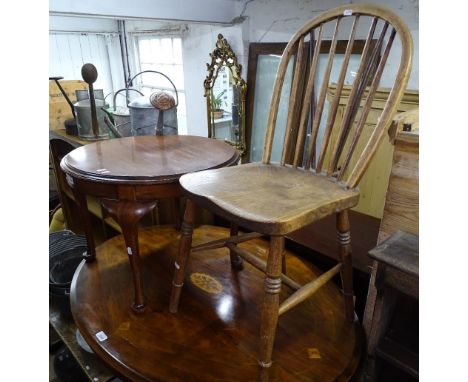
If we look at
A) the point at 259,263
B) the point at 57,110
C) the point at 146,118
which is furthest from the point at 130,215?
the point at 57,110

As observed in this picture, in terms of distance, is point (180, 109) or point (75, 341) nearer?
point (75, 341)

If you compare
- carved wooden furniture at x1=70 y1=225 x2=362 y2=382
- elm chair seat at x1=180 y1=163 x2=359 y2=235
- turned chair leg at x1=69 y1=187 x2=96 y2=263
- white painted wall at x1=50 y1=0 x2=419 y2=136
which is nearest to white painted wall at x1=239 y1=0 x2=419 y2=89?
white painted wall at x1=50 y1=0 x2=419 y2=136

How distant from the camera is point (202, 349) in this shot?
108 cm

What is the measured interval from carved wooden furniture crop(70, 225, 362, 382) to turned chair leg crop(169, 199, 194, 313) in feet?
0.18

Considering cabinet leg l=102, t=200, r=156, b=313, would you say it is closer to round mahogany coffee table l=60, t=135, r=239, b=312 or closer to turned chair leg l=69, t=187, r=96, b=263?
round mahogany coffee table l=60, t=135, r=239, b=312

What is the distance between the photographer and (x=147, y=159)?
1.26 metres

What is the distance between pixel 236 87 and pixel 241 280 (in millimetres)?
1396

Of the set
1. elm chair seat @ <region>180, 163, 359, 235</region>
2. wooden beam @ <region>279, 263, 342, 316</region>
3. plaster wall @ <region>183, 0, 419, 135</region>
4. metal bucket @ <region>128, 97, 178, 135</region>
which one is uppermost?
plaster wall @ <region>183, 0, 419, 135</region>

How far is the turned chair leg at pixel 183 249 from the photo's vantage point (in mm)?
1115

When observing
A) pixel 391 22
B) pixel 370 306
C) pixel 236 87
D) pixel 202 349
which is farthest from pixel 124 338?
pixel 236 87

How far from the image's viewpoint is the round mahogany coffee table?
1087mm
